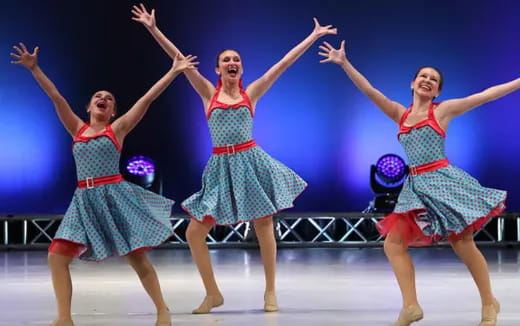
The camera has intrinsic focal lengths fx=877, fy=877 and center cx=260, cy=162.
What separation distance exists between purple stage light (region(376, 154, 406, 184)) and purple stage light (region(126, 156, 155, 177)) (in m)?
2.00

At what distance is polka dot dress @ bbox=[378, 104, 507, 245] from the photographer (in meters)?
3.58

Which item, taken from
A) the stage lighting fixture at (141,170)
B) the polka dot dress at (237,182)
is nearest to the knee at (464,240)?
the polka dot dress at (237,182)

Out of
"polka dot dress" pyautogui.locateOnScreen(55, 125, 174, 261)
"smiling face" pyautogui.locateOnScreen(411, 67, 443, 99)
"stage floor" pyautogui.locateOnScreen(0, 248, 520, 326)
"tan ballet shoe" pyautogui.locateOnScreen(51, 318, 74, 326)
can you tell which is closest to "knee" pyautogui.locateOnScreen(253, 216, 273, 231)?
"stage floor" pyautogui.locateOnScreen(0, 248, 520, 326)

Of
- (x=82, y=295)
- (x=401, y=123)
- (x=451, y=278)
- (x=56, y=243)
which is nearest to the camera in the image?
(x=56, y=243)

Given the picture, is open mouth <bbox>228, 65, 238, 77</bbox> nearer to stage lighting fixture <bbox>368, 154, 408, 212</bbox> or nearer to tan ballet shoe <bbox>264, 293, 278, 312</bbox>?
tan ballet shoe <bbox>264, 293, 278, 312</bbox>

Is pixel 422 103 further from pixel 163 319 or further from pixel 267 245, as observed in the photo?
pixel 163 319

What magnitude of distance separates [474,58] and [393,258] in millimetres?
5139

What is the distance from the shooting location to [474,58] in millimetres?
8344

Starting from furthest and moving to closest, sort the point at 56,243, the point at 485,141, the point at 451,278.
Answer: the point at 485,141
the point at 451,278
the point at 56,243

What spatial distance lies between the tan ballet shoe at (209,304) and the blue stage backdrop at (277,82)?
433cm

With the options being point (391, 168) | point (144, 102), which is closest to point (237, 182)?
point (144, 102)

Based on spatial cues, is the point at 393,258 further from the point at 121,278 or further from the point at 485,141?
the point at 485,141

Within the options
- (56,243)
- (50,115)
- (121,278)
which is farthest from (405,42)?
(56,243)

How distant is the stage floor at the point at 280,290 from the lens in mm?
3861
